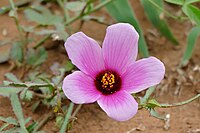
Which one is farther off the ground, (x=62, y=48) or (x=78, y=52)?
(x=78, y=52)

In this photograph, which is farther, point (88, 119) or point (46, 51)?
point (46, 51)

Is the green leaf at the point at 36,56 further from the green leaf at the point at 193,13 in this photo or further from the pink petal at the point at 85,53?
the green leaf at the point at 193,13

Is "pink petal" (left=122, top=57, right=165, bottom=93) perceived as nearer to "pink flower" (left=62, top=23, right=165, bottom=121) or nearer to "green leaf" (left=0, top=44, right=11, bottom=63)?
"pink flower" (left=62, top=23, right=165, bottom=121)

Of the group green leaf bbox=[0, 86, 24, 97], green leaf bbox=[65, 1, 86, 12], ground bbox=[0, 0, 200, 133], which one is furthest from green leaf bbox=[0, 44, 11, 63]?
green leaf bbox=[0, 86, 24, 97]

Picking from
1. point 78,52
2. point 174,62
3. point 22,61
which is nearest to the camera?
point 78,52

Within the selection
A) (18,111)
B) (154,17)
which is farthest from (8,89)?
(154,17)

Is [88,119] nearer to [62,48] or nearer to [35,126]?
[35,126]

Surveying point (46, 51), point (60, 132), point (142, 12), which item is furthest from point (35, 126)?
point (142, 12)

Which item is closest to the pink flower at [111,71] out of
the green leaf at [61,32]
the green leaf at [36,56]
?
the green leaf at [61,32]
